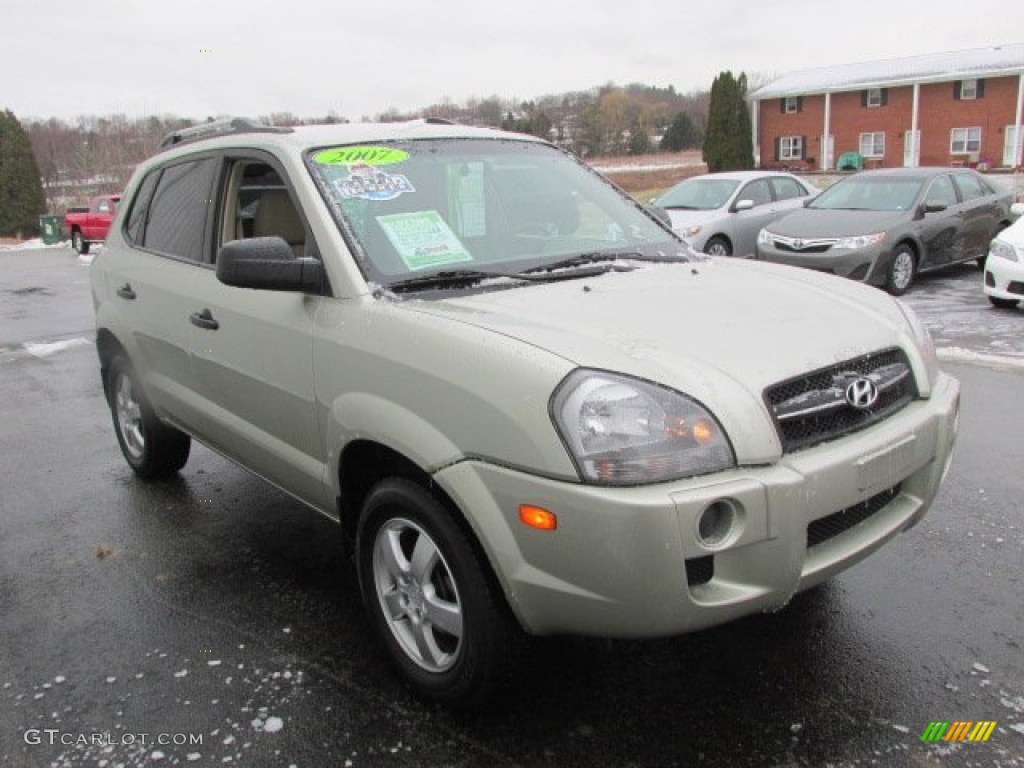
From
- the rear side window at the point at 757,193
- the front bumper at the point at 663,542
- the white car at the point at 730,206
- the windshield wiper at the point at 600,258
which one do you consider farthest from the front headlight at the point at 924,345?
the rear side window at the point at 757,193

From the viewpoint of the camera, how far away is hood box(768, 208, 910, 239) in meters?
10.9

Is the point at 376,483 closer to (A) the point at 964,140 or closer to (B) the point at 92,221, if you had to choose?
(B) the point at 92,221

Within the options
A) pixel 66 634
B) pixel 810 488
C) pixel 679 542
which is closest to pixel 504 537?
pixel 679 542

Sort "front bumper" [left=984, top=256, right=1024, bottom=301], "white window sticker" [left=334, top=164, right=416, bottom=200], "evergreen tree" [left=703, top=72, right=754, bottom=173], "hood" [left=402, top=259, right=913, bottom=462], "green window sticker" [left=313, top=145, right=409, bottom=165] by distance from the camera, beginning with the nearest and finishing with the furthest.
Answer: "hood" [left=402, top=259, right=913, bottom=462] < "white window sticker" [left=334, top=164, right=416, bottom=200] < "green window sticker" [left=313, top=145, right=409, bottom=165] < "front bumper" [left=984, top=256, right=1024, bottom=301] < "evergreen tree" [left=703, top=72, right=754, bottom=173]

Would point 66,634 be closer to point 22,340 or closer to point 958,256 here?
point 22,340

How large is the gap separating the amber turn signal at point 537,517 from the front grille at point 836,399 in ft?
2.15

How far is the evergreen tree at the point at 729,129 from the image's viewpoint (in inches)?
1716

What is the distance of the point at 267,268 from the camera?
2.93 m

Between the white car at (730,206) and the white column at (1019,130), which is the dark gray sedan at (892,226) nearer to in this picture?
the white car at (730,206)

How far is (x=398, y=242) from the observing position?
3.15 metres

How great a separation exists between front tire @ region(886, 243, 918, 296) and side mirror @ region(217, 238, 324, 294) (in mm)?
9557

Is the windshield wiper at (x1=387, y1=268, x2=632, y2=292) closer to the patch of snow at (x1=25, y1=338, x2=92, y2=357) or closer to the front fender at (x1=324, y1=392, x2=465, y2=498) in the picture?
the front fender at (x1=324, y1=392, x2=465, y2=498)

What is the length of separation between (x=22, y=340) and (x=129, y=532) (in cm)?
735

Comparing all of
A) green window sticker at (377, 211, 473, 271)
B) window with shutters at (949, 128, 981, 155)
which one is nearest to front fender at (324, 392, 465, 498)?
green window sticker at (377, 211, 473, 271)
